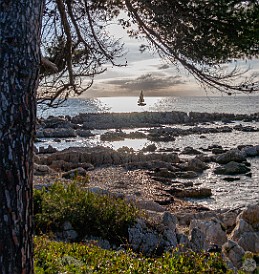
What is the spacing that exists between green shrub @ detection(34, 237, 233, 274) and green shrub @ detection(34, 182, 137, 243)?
173 centimetres

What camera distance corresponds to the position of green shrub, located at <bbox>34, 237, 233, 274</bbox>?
4199 millimetres

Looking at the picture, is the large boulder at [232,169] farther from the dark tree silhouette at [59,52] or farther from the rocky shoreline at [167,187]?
the dark tree silhouette at [59,52]

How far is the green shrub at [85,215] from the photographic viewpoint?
6656 millimetres

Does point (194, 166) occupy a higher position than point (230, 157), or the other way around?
point (230, 157)

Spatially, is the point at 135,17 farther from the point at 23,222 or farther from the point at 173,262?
the point at 23,222

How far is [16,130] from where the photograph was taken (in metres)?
2.60

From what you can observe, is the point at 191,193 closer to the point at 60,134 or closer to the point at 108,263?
the point at 108,263

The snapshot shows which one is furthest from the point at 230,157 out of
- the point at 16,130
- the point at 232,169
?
the point at 16,130

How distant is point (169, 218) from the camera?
25.1ft

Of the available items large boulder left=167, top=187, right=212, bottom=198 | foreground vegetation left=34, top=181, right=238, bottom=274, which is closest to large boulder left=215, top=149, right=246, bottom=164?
large boulder left=167, top=187, right=212, bottom=198

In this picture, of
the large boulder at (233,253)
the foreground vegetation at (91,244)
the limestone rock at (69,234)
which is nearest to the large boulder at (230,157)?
the foreground vegetation at (91,244)

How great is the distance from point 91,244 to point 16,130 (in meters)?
3.33

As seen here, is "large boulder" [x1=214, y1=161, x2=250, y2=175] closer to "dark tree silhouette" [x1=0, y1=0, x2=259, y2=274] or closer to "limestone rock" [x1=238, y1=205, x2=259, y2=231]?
"limestone rock" [x1=238, y1=205, x2=259, y2=231]

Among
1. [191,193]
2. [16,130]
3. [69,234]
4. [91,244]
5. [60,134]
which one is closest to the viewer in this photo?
[16,130]
